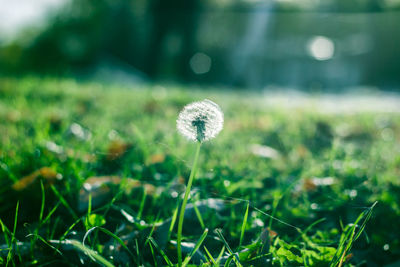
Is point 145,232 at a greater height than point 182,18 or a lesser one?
lesser

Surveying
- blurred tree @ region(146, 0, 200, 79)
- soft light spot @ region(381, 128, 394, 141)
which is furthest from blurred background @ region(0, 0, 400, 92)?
soft light spot @ region(381, 128, 394, 141)

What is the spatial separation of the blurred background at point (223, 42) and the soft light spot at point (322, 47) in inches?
2.8

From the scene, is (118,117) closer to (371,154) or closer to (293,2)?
(371,154)

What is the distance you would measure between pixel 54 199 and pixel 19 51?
39.6ft

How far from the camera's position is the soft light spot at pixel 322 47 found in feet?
72.9

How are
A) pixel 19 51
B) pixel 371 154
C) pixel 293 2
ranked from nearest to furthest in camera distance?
pixel 371 154 → pixel 19 51 → pixel 293 2

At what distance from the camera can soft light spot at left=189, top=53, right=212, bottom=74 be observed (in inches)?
695

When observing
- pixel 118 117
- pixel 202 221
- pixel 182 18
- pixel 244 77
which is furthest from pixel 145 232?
pixel 244 77

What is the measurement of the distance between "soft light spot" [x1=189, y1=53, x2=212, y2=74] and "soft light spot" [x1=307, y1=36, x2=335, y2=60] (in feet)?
23.7

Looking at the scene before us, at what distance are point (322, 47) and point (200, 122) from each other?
2386 centimetres

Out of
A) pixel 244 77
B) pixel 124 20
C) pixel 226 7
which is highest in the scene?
pixel 226 7

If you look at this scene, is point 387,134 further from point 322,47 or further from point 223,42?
point 322,47

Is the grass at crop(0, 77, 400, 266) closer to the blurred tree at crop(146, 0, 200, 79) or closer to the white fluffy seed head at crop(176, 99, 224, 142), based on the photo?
the white fluffy seed head at crop(176, 99, 224, 142)

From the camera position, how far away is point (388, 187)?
4.73 feet
